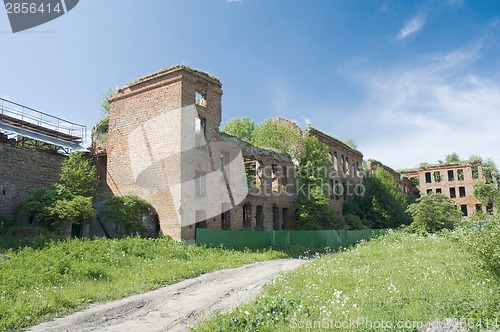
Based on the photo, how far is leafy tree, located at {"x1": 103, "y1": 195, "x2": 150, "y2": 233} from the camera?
61.3 feet

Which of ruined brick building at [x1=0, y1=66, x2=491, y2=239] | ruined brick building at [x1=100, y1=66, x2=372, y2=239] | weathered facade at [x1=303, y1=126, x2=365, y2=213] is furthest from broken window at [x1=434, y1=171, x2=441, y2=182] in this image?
ruined brick building at [x1=100, y1=66, x2=372, y2=239]

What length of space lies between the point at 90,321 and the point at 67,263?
4365 millimetres

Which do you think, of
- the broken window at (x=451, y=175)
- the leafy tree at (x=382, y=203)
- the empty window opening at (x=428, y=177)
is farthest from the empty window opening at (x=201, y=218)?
the empty window opening at (x=428, y=177)

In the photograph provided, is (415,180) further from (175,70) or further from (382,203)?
(175,70)

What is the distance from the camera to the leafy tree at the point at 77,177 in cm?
1872

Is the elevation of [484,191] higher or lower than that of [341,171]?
lower

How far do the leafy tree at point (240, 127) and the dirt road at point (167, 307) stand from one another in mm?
31726

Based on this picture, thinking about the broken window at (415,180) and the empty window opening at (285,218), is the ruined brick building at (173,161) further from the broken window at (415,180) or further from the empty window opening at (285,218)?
the broken window at (415,180)

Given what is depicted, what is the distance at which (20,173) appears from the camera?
61.2 feet

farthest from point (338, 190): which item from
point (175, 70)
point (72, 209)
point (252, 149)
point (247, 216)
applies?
point (72, 209)

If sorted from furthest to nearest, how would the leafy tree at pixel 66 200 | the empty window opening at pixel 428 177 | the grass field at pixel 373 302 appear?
the empty window opening at pixel 428 177 → the leafy tree at pixel 66 200 → the grass field at pixel 373 302

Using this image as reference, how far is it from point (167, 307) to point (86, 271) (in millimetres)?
3734

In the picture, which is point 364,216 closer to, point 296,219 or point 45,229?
point 296,219

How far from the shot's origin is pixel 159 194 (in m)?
20.1
